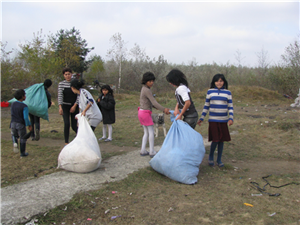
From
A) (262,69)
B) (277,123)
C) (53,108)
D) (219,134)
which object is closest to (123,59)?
(53,108)

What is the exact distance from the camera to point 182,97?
12.1ft

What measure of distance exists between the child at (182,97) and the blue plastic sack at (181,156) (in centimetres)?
24

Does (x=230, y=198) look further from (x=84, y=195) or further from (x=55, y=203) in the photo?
(x=55, y=203)

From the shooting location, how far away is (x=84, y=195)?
2.82m

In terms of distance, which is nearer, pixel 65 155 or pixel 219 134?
A: pixel 65 155

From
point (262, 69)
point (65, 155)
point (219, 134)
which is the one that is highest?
point (262, 69)

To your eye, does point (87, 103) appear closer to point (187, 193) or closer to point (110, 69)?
point (187, 193)

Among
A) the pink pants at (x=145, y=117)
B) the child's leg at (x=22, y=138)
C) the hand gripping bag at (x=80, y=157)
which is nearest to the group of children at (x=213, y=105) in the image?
the pink pants at (x=145, y=117)

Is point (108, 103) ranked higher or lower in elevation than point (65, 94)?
lower

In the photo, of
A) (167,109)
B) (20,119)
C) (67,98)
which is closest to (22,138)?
(20,119)

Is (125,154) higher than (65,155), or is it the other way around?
(65,155)

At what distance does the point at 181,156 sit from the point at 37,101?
12.5ft

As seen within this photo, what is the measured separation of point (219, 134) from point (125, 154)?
6.10 feet

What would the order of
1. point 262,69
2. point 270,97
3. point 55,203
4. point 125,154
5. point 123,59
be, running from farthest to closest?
point 123,59 → point 262,69 → point 270,97 → point 125,154 → point 55,203
